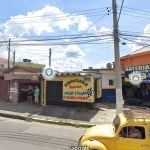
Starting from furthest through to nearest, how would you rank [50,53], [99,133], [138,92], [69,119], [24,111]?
1. [50,53]
2. [138,92]
3. [24,111]
4. [69,119]
5. [99,133]

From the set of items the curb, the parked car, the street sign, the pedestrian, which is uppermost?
the street sign

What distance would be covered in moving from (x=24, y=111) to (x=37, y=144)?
1017 centimetres

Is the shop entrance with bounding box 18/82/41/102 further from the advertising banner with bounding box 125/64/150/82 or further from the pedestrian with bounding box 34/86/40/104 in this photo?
the advertising banner with bounding box 125/64/150/82

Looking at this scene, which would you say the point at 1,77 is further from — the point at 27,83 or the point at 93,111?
the point at 93,111

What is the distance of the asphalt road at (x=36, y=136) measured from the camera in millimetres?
14055

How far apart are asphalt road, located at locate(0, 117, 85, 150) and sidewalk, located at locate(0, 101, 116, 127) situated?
1.57 metres

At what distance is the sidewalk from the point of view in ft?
71.7

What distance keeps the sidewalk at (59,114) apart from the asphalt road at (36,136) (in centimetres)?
157

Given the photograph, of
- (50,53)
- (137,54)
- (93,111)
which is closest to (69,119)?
(93,111)

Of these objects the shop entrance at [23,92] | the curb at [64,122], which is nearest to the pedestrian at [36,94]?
the shop entrance at [23,92]

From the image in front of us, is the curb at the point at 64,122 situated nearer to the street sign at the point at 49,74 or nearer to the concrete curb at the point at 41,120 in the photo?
the concrete curb at the point at 41,120

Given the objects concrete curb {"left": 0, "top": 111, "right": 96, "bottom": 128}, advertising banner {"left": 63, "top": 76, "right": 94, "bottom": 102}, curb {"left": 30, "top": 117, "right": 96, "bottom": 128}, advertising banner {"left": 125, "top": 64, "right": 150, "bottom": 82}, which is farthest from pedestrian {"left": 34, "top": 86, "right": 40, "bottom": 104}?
advertising banner {"left": 125, "top": 64, "right": 150, "bottom": 82}

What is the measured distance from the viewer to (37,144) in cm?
1447

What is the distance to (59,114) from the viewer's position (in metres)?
23.7
